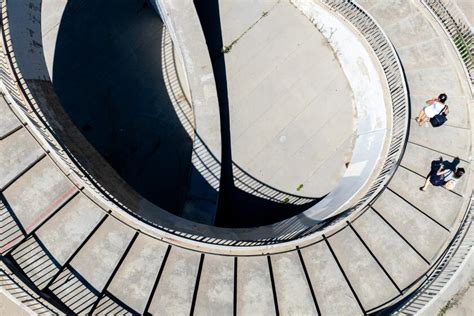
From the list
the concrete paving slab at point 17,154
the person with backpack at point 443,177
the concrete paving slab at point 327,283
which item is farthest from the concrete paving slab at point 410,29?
the concrete paving slab at point 17,154

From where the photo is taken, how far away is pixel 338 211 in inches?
803

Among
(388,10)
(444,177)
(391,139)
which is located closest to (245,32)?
(388,10)

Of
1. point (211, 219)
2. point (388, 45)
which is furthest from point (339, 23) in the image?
point (211, 219)

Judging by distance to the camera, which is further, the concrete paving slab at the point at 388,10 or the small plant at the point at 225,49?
the small plant at the point at 225,49

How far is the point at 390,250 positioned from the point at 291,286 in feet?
13.7

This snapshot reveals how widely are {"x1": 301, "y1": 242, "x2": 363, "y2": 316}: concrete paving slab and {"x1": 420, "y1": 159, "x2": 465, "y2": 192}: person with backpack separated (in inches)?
198

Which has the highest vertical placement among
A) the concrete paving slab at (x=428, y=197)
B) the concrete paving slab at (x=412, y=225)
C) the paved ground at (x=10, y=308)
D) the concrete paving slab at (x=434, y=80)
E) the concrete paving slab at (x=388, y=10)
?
the concrete paving slab at (x=388, y=10)

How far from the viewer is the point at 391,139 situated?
21.2m

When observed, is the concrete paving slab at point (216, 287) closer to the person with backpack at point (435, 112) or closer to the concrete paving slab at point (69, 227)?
the concrete paving slab at point (69, 227)

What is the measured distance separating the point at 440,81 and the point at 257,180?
9.41 meters

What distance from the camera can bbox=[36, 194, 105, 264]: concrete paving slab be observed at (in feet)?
58.3

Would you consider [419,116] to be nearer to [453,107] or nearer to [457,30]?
[453,107]

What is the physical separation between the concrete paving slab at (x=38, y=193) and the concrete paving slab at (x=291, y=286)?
321 inches

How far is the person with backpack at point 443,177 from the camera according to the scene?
63.2 ft
